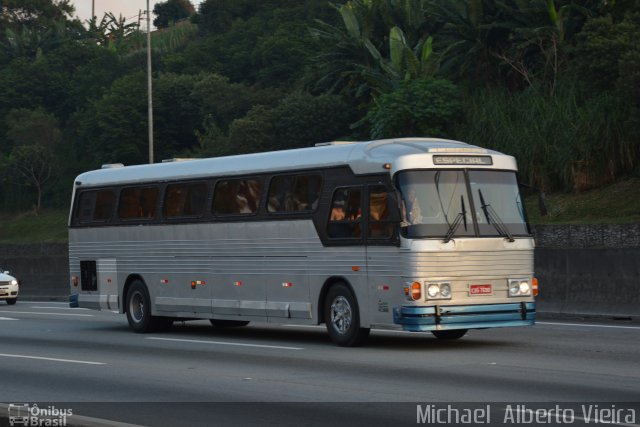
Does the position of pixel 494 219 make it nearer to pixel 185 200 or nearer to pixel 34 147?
pixel 185 200

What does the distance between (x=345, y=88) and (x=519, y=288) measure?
39.5m

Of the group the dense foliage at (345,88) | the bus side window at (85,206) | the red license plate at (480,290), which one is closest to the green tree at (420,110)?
the dense foliage at (345,88)

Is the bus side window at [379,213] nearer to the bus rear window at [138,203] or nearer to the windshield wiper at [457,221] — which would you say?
Result: the windshield wiper at [457,221]

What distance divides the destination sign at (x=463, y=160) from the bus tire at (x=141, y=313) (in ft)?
25.3

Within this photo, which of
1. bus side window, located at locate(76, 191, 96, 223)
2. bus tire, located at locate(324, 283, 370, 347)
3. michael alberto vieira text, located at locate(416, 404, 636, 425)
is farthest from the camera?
bus side window, located at locate(76, 191, 96, 223)

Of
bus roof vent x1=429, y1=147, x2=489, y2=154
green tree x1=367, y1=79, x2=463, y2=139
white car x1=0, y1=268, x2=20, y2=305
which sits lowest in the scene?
white car x1=0, y1=268, x2=20, y2=305

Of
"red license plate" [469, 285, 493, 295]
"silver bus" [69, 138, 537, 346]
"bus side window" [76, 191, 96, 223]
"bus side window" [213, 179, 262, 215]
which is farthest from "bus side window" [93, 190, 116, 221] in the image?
"red license plate" [469, 285, 493, 295]

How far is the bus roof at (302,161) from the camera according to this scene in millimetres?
18062

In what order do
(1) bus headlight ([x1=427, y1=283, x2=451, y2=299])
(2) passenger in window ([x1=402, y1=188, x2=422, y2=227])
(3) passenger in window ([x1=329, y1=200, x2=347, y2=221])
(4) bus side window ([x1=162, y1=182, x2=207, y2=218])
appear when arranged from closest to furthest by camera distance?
(1) bus headlight ([x1=427, y1=283, x2=451, y2=299]) < (2) passenger in window ([x1=402, y1=188, x2=422, y2=227]) < (3) passenger in window ([x1=329, y1=200, x2=347, y2=221]) < (4) bus side window ([x1=162, y1=182, x2=207, y2=218])

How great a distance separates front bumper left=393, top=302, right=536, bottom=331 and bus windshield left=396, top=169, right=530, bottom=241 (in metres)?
1.02

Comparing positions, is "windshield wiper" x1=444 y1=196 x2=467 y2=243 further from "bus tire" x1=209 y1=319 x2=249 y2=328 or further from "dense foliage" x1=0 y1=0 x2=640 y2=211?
"dense foliage" x1=0 y1=0 x2=640 y2=211

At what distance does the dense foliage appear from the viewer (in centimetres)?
4303

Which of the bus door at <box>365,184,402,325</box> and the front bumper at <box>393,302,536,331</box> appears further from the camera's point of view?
the bus door at <box>365,184,402,325</box>

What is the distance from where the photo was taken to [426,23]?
5431 centimetres
